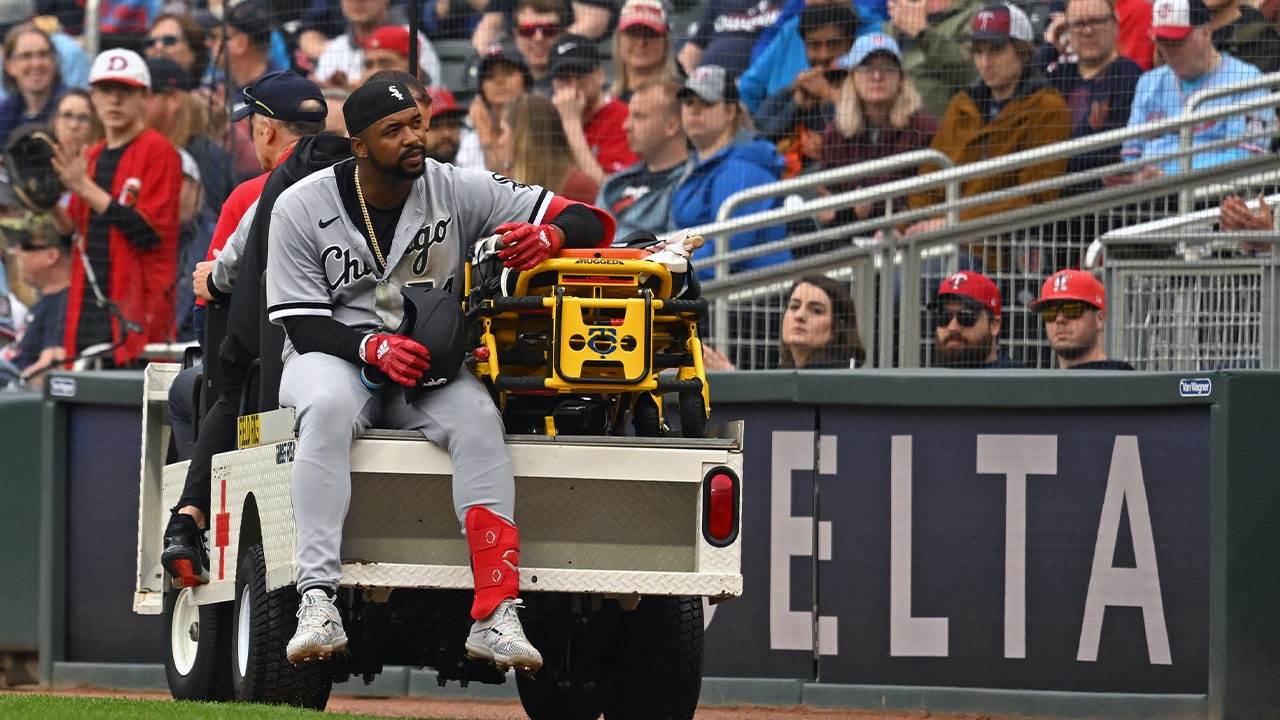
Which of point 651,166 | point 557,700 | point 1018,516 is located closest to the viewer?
point 557,700

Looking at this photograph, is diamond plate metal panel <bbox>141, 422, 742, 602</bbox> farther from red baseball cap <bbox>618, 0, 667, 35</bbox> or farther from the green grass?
red baseball cap <bbox>618, 0, 667, 35</bbox>

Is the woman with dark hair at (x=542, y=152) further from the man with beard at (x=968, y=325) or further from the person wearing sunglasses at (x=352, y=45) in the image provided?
the man with beard at (x=968, y=325)

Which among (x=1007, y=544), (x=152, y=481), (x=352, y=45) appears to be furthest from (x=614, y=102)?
(x=152, y=481)

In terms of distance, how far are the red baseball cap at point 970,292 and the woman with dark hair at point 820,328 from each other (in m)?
0.41

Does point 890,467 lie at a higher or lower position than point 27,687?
higher

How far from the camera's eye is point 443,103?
1166 cm

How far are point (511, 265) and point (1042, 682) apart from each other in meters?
3.42

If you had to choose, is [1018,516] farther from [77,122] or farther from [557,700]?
[77,122]

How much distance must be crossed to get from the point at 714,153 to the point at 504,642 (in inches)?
234

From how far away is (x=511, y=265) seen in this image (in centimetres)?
537

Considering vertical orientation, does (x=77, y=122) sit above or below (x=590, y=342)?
above

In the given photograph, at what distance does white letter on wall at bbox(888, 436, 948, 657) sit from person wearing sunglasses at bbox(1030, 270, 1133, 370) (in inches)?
43.8

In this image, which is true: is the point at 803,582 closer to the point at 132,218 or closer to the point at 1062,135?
the point at 1062,135

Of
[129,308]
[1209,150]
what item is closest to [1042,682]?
[1209,150]
